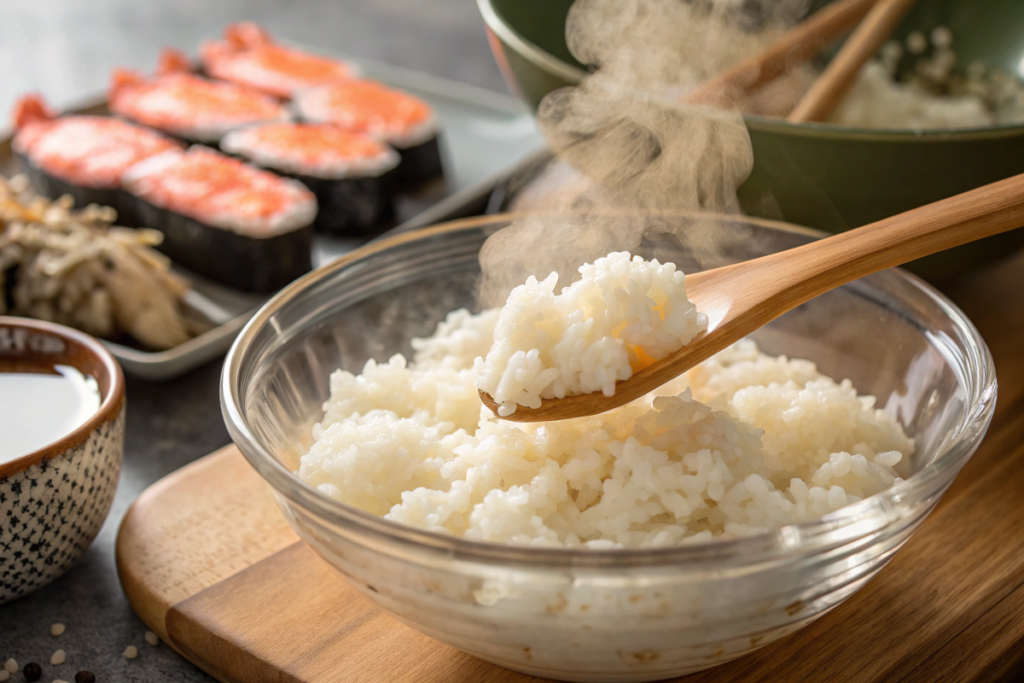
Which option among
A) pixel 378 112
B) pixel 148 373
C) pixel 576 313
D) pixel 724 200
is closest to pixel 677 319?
pixel 576 313

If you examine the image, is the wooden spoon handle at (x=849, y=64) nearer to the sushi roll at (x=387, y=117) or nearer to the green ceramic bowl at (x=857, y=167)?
the green ceramic bowl at (x=857, y=167)

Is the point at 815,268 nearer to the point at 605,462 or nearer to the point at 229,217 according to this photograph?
the point at 605,462

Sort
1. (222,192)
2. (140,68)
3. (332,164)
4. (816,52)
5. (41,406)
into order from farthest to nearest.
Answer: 1. (140,68)
2. (332,164)
3. (222,192)
4. (816,52)
5. (41,406)

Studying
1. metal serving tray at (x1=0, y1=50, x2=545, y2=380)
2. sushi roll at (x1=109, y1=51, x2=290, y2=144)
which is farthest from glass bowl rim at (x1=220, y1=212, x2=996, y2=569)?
sushi roll at (x1=109, y1=51, x2=290, y2=144)

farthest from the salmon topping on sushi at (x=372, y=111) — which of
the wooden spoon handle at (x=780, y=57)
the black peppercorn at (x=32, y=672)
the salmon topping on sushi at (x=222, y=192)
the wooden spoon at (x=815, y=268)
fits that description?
the black peppercorn at (x=32, y=672)

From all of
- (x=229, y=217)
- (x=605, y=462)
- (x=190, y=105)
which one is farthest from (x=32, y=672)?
(x=190, y=105)

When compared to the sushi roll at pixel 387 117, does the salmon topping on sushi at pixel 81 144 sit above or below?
below

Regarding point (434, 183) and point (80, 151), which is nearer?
point (80, 151)
